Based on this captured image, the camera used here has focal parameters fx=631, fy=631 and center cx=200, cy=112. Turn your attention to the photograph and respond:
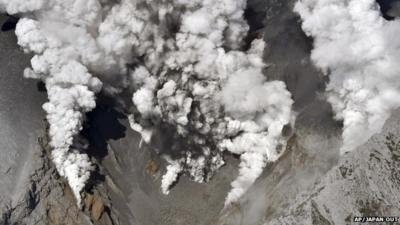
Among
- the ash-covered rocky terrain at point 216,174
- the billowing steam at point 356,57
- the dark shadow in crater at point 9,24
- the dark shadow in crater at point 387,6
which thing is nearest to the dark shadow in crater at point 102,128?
the ash-covered rocky terrain at point 216,174

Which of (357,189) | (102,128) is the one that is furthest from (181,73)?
(357,189)

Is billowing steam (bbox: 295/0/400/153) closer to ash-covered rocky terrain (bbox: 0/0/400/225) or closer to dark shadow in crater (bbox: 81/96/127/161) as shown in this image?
ash-covered rocky terrain (bbox: 0/0/400/225)

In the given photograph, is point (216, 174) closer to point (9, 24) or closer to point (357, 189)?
point (357, 189)

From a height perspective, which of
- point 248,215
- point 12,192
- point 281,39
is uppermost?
point 281,39

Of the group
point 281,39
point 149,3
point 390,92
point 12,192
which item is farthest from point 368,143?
point 12,192

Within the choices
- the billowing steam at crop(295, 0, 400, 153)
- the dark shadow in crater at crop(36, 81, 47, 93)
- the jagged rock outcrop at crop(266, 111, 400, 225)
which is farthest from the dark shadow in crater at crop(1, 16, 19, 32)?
the jagged rock outcrop at crop(266, 111, 400, 225)

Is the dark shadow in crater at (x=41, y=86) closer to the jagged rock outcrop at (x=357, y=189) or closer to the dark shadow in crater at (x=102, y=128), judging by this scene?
the dark shadow in crater at (x=102, y=128)

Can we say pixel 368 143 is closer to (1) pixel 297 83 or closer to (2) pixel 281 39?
(1) pixel 297 83
